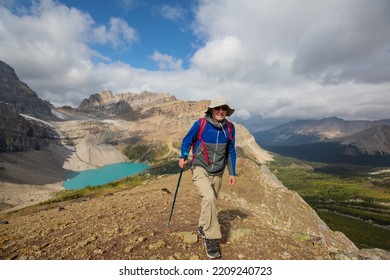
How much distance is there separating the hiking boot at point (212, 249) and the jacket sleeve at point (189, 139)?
304cm

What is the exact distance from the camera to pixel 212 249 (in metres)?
8.15

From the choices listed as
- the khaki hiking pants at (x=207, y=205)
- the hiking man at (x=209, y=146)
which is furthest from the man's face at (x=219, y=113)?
the khaki hiking pants at (x=207, y=205)

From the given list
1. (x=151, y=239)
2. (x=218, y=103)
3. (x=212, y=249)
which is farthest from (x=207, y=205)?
(x=218, y=103)

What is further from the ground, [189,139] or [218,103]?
[218,103]

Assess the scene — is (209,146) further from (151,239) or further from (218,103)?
(151,239)

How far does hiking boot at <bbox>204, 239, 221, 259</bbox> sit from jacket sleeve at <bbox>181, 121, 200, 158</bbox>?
3037 millimetres

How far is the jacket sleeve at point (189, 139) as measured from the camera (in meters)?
8.80

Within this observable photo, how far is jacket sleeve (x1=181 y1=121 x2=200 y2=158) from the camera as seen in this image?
880 centimetres

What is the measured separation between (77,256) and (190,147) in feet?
17.4

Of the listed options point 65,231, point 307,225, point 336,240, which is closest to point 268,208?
point 307,225

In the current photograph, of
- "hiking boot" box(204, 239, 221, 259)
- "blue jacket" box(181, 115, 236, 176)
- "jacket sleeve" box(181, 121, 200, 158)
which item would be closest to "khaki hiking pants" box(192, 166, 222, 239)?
"hiking boot" box(204, 239, 221, 259)

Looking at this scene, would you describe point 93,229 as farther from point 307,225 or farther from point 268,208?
point 307,225

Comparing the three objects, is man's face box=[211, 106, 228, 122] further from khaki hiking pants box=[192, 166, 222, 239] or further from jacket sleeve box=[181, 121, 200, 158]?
khaki hiking pants box=[192, 166, 222, 239]

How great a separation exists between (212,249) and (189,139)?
12.3 feet
